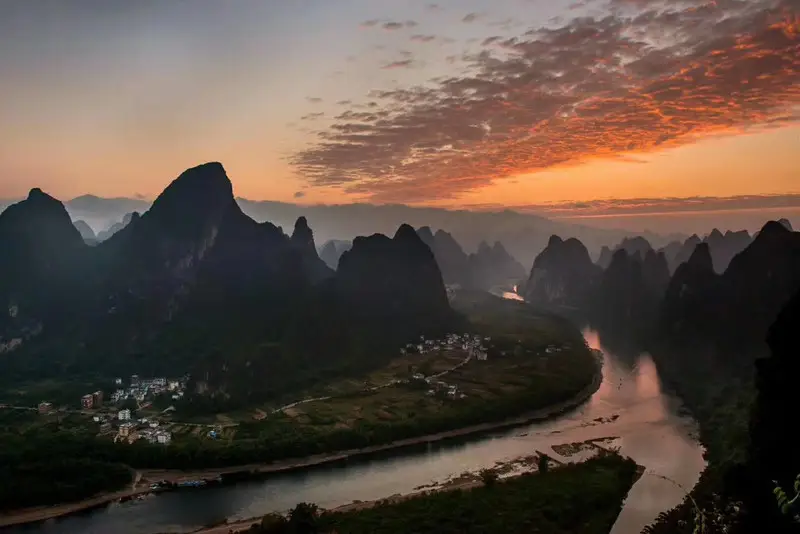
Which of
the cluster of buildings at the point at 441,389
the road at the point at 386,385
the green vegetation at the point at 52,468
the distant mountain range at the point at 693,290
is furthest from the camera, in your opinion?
the distant mountain range at the point at 693,290

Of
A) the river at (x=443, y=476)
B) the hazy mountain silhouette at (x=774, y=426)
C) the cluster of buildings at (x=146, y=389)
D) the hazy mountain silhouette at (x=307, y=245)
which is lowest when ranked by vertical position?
the river at (x=443, y=476)

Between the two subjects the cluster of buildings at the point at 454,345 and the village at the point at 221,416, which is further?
the cluster of buildings at the point at 454,345

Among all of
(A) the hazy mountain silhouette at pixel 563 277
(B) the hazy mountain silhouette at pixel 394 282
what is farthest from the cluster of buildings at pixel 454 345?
(A) the hazy mountain silhouette at pixel 563 277

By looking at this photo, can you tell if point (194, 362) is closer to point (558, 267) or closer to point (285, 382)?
point (285, 382)

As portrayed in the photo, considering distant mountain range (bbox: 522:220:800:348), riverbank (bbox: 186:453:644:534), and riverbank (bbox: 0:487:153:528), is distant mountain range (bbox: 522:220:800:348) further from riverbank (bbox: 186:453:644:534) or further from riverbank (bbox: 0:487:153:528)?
riverbank (bbox: 0:487:153:528)

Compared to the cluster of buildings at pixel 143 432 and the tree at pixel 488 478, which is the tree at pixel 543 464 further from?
the cluster of buildings at pixel 143 432

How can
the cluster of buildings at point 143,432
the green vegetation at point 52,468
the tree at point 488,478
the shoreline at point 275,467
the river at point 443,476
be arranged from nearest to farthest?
the river at point 443,476 < the shoreline at point 275,467 < the green vegetation at point 52,468 < the tree at point 488,478 < the cluster of buildings at point 143,432

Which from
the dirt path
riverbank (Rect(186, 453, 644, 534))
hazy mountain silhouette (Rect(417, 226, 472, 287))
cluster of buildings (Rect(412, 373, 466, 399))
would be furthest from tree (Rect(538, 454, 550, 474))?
hazy mountain silhouette (Rect(417, 226, 472, 287))
